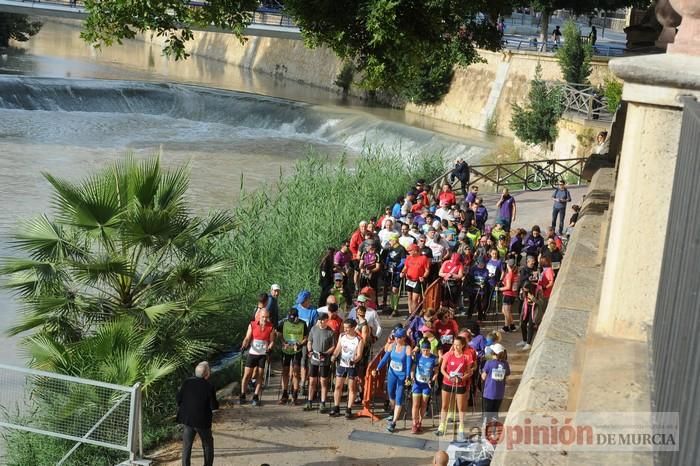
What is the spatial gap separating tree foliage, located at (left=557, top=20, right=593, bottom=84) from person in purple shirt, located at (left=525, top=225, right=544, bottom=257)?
23.8m

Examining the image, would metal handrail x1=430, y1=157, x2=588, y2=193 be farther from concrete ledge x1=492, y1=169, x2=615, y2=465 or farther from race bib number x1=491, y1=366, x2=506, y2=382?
concrete ledge x1=492, y1=169, x2=615, y2=465

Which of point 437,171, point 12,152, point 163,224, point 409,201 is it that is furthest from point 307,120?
point 163,224

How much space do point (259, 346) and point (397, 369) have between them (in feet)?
5.24

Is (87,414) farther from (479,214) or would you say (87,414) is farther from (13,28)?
(13,28)

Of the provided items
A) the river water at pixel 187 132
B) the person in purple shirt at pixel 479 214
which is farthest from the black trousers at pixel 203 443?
the river water at pixel 187 132

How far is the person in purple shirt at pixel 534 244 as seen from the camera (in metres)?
14.9

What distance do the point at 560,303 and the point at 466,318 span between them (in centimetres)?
821

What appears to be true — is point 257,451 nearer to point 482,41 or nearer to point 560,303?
point 560,303

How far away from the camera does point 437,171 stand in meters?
25.2

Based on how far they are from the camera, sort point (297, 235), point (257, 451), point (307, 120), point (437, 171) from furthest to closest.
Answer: point (307, 120), point (437, 171), point (297, 235), point (257, 451)

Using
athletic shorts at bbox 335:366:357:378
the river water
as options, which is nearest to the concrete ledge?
athletic shorts at bbox 335:366:357:378

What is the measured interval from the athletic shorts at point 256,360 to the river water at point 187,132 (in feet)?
50.7

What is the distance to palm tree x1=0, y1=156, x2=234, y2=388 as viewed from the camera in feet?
31.8

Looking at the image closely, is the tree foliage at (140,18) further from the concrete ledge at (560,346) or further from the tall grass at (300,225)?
the concrete ledge at (560,346)
